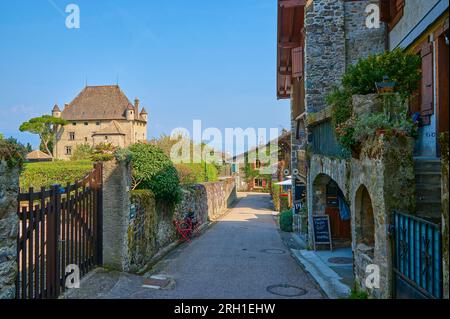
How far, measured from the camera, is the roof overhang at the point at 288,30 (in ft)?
52.8

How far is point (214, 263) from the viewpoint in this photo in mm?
11039

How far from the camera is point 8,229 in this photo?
209 inches

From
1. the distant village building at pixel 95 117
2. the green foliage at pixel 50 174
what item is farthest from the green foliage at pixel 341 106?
the distant village building at pixel 95 117

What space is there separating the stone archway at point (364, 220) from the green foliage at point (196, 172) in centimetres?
2258

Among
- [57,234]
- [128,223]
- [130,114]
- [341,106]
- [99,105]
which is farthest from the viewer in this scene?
[99,105]

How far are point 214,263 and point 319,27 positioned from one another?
943 cm

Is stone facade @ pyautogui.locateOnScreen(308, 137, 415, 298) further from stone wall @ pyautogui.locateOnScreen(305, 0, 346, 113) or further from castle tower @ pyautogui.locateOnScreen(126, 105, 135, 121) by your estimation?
castle tower @ pyautogui.locateOnScreen(126, 105, 135, 121)

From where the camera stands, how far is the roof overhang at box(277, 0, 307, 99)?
16.1 metres

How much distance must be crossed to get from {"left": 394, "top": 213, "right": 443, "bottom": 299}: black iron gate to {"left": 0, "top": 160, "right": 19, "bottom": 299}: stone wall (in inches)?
204

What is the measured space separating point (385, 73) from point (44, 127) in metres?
75.3

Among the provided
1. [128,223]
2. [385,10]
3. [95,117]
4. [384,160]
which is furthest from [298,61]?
[95,117]

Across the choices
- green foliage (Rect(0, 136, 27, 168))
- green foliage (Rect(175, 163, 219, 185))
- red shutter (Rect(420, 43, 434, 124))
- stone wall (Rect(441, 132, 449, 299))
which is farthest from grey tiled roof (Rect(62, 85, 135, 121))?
stone wall (Rect(441, 132, 449, 299))

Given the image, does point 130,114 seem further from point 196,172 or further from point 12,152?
point 12,152

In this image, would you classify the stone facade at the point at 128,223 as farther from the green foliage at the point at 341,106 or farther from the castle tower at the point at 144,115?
the castle tower at the point at 144,115
